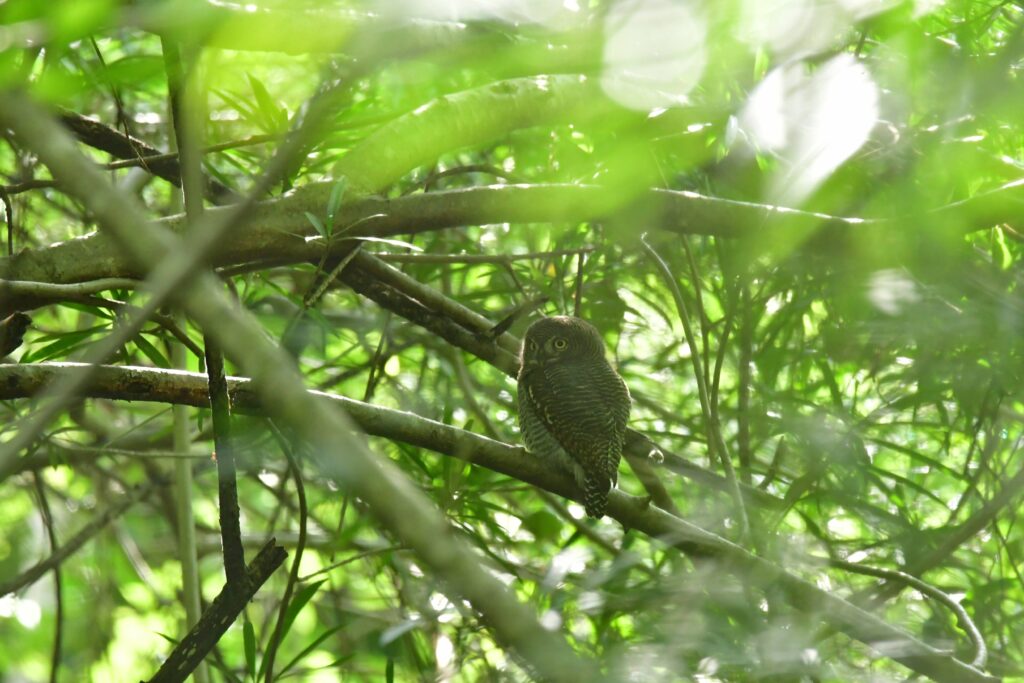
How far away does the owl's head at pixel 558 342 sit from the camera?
328 centimetres

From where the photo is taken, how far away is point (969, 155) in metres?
2.36

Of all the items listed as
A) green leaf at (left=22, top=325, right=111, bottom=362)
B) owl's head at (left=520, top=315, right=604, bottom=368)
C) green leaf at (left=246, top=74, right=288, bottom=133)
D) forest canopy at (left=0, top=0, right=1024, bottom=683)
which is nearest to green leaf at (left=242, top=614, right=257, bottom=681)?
forest canopy at (left=0, top=0, right=1024, bottom=683)

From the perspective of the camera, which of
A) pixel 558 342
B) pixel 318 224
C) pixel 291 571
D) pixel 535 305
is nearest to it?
pixel 318 224

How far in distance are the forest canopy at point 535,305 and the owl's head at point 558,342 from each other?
99 millimetres

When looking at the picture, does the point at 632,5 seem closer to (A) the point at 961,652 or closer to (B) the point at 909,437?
(A) the point at 961,652

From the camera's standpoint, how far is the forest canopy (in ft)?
3.83

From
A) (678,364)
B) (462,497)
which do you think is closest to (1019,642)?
(462,497)

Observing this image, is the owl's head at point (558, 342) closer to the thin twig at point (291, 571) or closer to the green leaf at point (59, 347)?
the thin twig at point (291, 571)

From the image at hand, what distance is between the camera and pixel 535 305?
9.96ft

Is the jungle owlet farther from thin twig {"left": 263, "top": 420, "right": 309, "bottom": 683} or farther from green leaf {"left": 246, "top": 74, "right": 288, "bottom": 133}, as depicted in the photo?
green leaf {"left": 246, "top": 74, "right": 288, "bottom": 133}

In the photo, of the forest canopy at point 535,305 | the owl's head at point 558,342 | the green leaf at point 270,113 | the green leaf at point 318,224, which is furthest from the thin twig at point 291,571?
the owl's head at point 558,342

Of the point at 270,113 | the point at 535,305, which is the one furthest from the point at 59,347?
the point at 535,305

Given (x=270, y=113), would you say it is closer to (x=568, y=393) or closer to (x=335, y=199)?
(x=335, y=199)

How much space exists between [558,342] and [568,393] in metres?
0.18
